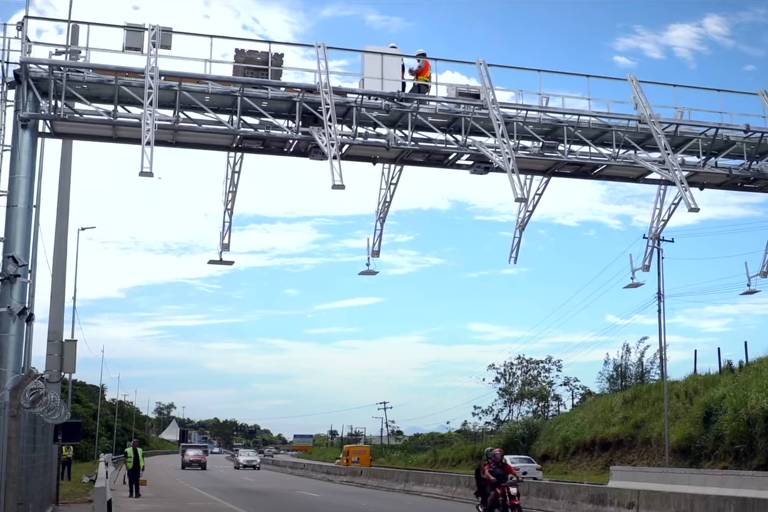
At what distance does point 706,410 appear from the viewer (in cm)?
4384

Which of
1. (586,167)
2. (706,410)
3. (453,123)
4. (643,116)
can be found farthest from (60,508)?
(706,410)

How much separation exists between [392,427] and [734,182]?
95.8m

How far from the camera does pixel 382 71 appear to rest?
21547 millimetres

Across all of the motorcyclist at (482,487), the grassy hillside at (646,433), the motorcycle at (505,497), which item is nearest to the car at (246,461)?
the grassy hillside at (646,433)

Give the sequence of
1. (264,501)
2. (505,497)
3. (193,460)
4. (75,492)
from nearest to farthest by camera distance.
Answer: (505,497) < (264,501) < (75,492) < (193,460)

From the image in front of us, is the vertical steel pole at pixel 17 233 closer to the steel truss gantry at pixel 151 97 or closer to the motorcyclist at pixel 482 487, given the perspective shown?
the steel truss gantry at pixel 151 97

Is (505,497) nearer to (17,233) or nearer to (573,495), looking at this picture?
(573,495)

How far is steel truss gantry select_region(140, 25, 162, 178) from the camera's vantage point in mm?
18719

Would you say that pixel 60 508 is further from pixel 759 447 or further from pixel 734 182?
pixel 759 447

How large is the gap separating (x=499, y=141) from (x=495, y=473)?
7.33 metres

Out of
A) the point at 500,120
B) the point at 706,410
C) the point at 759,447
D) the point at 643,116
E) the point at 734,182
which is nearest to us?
the point at 500,120

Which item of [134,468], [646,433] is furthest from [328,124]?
[646,433]

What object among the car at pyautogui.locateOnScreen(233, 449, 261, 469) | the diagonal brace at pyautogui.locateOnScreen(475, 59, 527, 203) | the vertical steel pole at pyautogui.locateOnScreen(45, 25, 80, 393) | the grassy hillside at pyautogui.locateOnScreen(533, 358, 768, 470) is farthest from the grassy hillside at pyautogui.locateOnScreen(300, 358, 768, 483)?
the vertical steel pole at pyautogui.locateOnScreen(45, 25, 80, 393)

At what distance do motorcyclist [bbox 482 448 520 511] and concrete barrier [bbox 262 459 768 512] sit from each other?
3.61 metres
